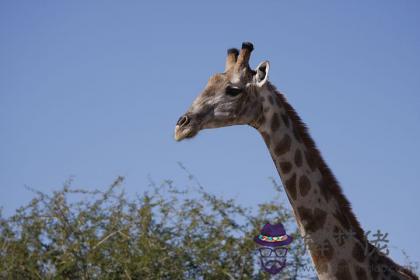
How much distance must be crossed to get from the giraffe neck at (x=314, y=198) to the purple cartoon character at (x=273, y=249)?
1.63 m

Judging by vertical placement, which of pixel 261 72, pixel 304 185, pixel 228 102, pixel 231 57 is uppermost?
pixel 231 57

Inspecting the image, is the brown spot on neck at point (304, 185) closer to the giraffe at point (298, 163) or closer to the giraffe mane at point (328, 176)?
the giraffe at point (298, 163)

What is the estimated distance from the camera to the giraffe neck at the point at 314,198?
6727mm

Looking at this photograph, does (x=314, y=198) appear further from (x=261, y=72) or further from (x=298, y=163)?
(x=261, y=72)

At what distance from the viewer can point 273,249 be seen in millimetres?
8594

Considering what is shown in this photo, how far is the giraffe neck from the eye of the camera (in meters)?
6.73

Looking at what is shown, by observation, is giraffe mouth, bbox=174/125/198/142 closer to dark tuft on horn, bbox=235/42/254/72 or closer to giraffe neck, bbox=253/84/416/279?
giraffe neck, bbox=253/84/416/279

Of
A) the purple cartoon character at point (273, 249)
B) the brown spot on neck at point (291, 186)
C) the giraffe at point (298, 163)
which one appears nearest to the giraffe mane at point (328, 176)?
the giraffe at point (298, 163)

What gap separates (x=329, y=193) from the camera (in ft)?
23.0

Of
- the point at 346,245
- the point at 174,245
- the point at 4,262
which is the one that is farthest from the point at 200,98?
the point at 4,262

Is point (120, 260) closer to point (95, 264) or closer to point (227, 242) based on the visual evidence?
point (95, 264)

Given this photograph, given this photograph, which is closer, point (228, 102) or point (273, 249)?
point (228, 102)

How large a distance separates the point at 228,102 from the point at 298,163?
820 millimetres

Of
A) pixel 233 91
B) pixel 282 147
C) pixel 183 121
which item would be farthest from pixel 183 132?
pixel 282 147
